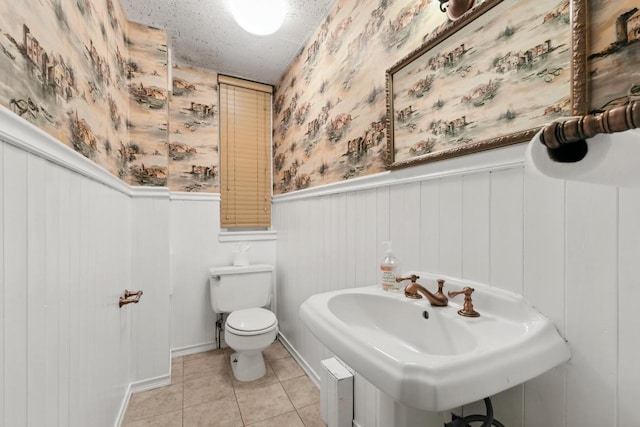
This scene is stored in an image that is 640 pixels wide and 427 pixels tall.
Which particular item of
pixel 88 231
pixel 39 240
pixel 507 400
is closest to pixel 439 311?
pixel 507 400

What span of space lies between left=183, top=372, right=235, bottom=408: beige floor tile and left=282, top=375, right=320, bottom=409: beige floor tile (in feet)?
1.19

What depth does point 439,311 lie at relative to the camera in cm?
89

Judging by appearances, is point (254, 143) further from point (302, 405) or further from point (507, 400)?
point (507, 400)

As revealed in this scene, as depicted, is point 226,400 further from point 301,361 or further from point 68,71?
point 68,71

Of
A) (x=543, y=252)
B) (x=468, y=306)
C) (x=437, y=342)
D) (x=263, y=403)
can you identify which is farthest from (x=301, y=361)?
(x=543, y=252)

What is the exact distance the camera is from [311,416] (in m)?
1.58

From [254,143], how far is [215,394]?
6.71 ft

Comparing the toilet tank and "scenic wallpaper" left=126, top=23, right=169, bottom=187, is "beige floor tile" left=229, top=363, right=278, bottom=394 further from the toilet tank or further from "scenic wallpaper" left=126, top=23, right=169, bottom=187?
"scenic wallpaper" left=126, top=23, right=169, bottom=187

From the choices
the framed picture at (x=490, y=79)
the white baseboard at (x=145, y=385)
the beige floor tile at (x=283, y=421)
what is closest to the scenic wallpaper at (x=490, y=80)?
the framed picture at (x=490, y=79)

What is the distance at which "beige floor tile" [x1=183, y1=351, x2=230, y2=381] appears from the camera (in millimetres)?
2023

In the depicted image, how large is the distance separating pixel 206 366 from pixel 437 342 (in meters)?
1.92

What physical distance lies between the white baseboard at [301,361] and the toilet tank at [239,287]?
0.38m

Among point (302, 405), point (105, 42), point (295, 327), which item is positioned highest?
point (105, 42)

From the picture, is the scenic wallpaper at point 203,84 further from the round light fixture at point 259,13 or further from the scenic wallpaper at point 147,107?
the round light fixture at point 259,13
